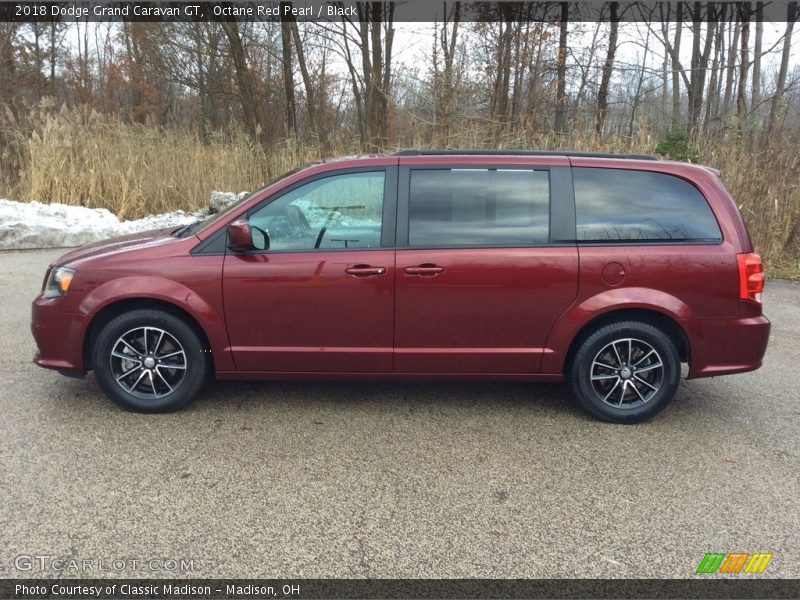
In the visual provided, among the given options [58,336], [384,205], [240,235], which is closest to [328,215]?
[384,205]

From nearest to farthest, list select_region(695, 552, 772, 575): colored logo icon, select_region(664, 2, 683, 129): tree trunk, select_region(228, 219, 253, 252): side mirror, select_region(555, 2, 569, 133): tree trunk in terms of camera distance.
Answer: select_region(695, 552, 772, 575): colored logo icon
select_region(228, 219, 253, 252): side mirror
select_region(555, 2, 569, 133): tree trunk
select_region(664, 2, 683, 129): tree trunk

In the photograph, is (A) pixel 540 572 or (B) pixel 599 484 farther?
(B) pixel 599 484

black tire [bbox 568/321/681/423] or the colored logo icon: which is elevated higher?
black tire [bbox 568/321/681/423]

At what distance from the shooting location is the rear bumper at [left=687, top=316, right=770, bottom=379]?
4.03m

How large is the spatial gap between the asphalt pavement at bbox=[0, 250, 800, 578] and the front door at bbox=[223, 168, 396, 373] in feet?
1.51

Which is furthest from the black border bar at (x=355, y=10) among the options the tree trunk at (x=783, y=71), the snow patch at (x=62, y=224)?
the snow patch at (x=62, y=224)

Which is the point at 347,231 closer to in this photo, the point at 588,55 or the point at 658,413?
the point at 658,413

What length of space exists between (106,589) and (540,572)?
1828mm

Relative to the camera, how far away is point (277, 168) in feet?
42.8

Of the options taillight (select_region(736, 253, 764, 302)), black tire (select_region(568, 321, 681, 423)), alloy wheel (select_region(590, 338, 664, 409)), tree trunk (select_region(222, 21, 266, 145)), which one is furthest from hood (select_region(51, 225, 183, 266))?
tree trunk (select_region(222, 21, 266, 145))

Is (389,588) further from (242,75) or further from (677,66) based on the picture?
(677,66)

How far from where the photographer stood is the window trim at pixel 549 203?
4.05 m

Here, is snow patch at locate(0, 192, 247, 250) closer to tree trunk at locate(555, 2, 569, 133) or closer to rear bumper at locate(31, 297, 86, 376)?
rear bumper at locate(31, 297, 86, 376)

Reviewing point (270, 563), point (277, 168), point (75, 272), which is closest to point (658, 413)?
point (270, 563)
